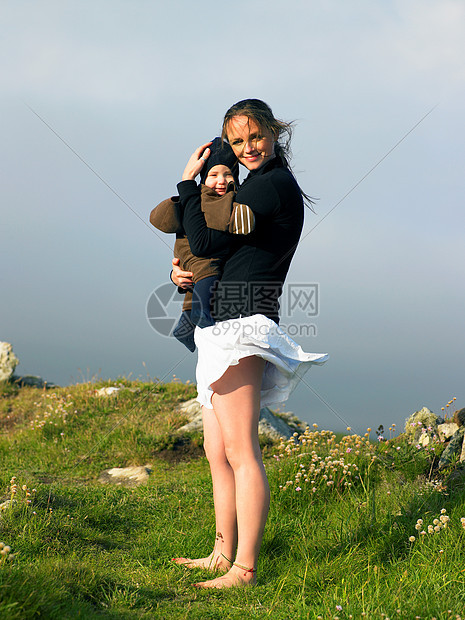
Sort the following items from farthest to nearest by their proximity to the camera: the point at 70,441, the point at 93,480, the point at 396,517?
the point at 70,441, the point at 93,480, the point at 396,517

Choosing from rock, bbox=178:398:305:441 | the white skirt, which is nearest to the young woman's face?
the white skirt

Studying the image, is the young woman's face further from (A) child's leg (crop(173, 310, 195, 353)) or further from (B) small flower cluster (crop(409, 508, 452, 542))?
(B) small flower cluster (crop(409, 508, 452, 542))

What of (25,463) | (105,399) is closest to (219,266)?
(25,463)

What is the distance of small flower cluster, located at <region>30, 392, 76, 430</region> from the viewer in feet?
33.4

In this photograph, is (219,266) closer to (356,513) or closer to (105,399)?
(356,513)

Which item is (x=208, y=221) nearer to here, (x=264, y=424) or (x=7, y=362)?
(x=264, y=424)

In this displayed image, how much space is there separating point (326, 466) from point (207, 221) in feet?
11.9

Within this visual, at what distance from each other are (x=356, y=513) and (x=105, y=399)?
7157 millimetres

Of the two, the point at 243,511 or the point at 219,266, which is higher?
the point at 219,266

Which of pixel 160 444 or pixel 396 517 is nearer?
pixel 396 517

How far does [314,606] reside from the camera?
136 inches

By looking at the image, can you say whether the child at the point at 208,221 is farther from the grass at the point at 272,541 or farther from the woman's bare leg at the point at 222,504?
the grass at the point at 272,541

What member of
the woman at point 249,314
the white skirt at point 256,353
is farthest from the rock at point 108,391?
the woman at point 249,314

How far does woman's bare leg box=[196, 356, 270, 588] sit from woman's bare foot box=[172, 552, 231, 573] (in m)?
0.39
